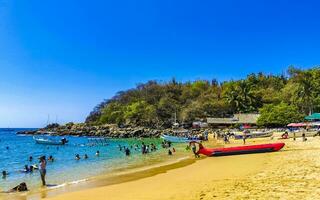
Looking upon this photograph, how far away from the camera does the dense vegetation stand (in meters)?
87.6

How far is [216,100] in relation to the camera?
11250 centimetres

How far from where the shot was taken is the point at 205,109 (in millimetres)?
108562

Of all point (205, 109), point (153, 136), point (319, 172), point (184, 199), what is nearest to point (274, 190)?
point (184, 199)

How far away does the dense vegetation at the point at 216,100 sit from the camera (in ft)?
287

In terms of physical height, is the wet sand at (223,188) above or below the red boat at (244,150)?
below

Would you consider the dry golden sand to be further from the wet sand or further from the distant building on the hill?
the distant building on the hill

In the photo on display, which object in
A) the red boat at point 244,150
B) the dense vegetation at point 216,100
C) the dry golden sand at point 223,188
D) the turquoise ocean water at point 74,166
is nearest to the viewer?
the dry golden sand at point 223,188

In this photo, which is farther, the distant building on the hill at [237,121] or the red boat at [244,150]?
the distant building on the hill at [237,121]

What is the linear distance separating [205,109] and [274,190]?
9531cm

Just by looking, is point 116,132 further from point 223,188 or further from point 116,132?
point 223,188

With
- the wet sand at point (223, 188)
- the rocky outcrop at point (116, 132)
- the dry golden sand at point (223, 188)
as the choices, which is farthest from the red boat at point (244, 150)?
the rocky outcrop at point (116, 132)

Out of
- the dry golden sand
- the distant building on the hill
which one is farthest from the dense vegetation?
the dry golden sand

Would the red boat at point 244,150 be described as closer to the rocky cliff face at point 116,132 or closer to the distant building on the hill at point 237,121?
the distant building on the hill at point 237,121

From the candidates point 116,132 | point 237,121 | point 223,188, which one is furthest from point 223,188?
point 116,132
